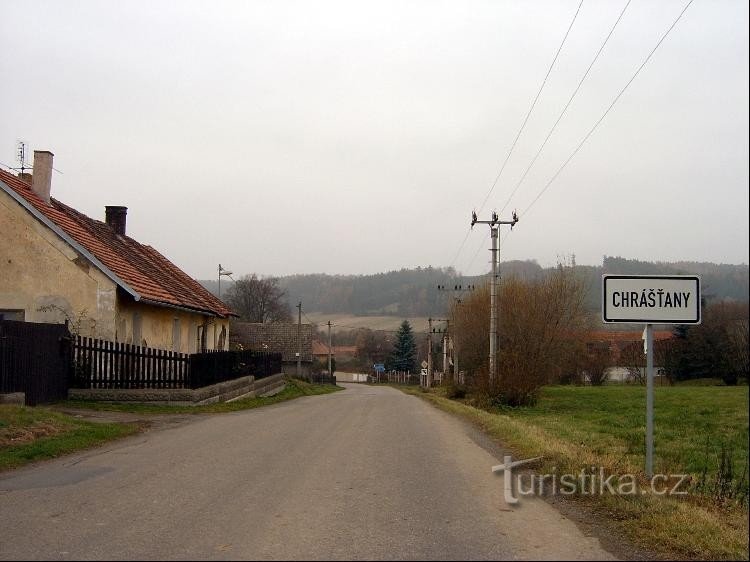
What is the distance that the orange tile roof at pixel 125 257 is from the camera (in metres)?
20.1

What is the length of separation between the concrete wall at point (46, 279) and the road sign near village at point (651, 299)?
48.8ft

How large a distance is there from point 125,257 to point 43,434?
534 inches

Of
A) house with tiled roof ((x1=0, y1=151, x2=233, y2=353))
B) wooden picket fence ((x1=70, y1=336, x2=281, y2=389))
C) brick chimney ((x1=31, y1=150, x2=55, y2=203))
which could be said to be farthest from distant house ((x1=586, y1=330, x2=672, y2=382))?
brick chimney ((x1=31, y1=150, x2=55, y2=203))

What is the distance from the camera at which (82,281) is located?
19500mm

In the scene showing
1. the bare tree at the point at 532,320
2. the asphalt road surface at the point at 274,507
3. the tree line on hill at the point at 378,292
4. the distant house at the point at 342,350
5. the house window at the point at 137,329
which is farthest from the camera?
the distant house at the point at 342,350

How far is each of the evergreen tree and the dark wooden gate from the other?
8366cm

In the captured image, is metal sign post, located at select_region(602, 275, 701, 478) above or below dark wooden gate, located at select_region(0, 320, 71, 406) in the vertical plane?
above

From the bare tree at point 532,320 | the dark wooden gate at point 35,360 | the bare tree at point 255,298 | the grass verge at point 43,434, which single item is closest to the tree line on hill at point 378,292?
the bare tree at point 255,298

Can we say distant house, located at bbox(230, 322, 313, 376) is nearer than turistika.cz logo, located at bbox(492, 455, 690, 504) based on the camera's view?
No

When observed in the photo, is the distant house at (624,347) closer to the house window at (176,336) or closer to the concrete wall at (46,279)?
the concrete wall at (46,279)

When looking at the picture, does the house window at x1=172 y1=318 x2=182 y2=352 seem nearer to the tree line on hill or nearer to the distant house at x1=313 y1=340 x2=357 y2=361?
the tree line on hill

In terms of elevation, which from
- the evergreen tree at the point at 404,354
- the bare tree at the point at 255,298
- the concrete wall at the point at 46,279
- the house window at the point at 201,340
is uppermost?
the bare tree at the point at 255,298

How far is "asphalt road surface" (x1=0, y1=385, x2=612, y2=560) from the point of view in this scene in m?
5.65

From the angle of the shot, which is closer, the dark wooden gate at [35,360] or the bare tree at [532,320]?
the dark wooden gate at [35,360]
